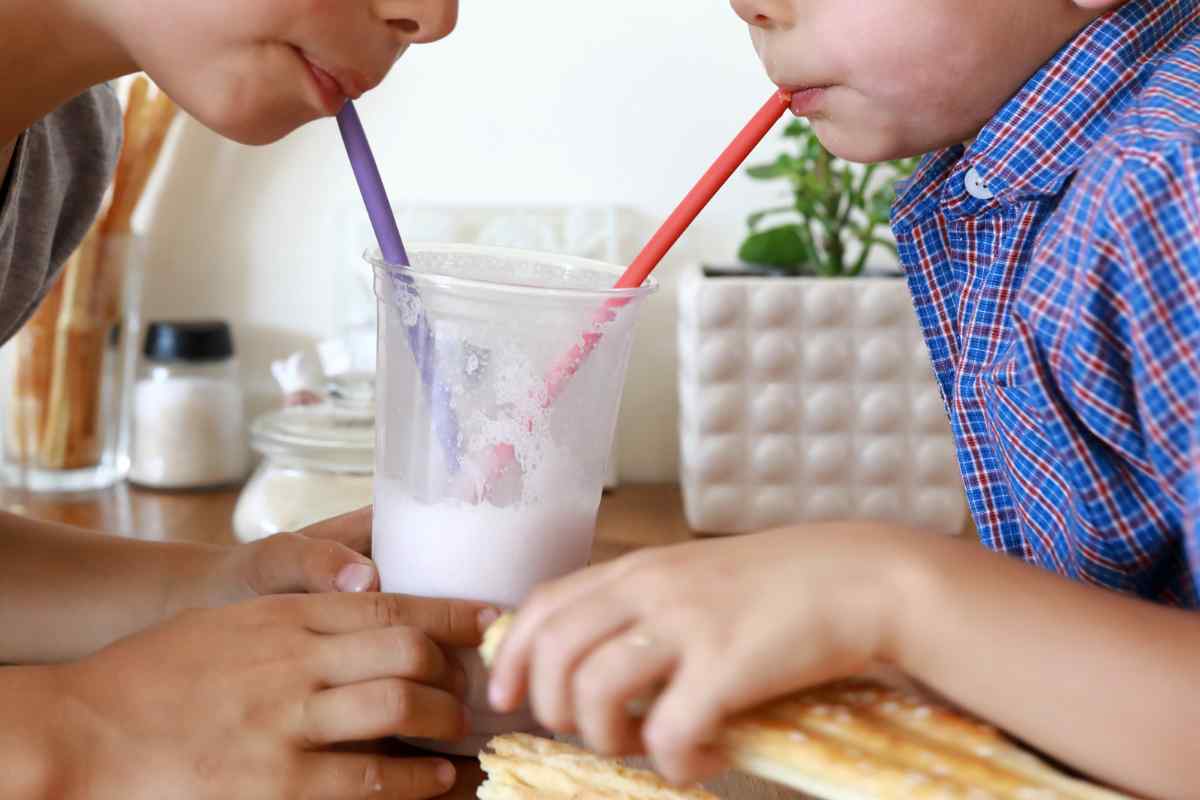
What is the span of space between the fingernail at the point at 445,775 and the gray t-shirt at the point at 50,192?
0.47 meters

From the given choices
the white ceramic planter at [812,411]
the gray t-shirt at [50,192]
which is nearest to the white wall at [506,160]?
the white ceramic planter at [812,411]

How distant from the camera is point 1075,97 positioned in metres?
0.59

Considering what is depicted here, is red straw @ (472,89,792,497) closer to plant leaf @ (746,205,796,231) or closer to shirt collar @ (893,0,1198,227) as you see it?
shirt collar @ (893,0,1198,227)

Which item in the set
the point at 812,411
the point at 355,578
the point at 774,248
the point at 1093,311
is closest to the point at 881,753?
the point at 1093,311

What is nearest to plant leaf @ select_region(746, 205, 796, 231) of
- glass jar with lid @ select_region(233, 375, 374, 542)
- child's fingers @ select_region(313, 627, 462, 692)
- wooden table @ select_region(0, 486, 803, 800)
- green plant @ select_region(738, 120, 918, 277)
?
green plant @ select_region(738, 120, 918, 277)

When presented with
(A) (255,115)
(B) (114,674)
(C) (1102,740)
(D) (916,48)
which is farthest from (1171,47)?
(B) (114,674)

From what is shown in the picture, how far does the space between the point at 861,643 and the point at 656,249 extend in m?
0.23

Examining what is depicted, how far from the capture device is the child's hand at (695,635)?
41cm

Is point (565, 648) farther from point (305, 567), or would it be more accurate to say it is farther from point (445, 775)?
point (305, 567)

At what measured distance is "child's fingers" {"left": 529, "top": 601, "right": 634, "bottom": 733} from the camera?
42 cm

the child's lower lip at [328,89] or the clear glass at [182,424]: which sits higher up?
the child's lower lip at [328,89]

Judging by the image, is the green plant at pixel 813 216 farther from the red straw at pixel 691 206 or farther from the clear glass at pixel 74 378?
the clear glass at pixel 74 378

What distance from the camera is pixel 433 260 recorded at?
2.08ft

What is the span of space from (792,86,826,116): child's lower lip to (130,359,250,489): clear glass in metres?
0.72
